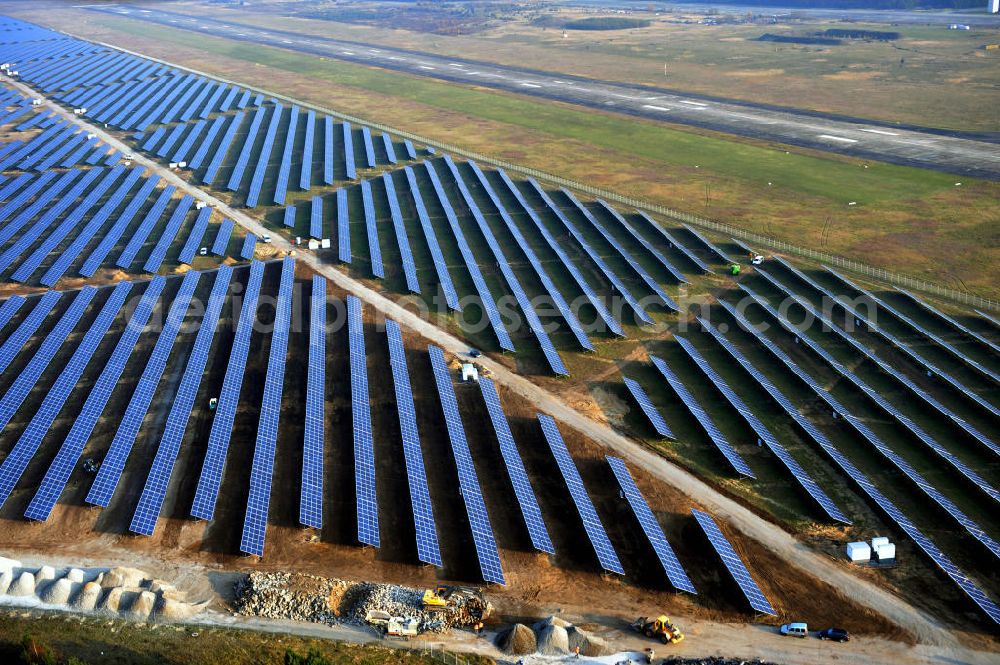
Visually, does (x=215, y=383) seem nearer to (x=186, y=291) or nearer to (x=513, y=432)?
(x=186, y=291)

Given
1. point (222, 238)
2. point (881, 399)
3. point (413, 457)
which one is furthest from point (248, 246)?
point (881, 399)

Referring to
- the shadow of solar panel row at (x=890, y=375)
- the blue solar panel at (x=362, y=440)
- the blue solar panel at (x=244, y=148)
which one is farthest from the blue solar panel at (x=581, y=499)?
the blue solar panel at (x=244, y=148)

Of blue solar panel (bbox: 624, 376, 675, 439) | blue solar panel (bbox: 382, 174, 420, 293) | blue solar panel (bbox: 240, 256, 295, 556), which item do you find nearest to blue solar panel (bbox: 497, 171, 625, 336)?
blue solar panel (bbox: 624, 376, 675, 439)

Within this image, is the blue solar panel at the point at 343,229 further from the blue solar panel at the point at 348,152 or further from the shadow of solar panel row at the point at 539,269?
the shadow of solar panel row at the point at 539,269

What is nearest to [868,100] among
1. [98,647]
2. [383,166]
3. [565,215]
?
[565,215]

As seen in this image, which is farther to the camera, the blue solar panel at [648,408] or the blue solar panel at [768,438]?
the blue solar panel at [648,408]

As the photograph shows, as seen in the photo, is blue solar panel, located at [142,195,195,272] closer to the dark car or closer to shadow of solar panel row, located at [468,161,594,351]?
shadow of solar panel row, located at [468,161,594,351]

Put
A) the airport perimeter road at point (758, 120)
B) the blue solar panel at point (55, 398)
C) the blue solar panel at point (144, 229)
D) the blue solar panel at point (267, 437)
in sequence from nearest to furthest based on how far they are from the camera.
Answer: the blue solar panel at point (267, 437) → the blue solar panel at point (55, 398) → the blue solar panel at point (144, 229) → the airport perimeter road at point (758, 120)
